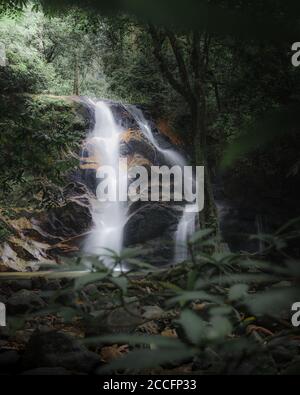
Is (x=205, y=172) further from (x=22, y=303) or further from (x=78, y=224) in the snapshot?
(x=78, y=224)

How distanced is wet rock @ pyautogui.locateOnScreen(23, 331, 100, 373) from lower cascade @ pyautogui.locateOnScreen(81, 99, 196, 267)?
25.6 ft

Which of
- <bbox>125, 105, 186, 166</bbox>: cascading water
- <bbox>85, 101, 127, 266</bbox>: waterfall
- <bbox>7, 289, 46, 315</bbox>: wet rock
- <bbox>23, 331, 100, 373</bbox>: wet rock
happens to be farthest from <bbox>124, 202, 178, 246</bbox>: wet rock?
<bbox>23, 331, 100, 373</bbox>: wet rock

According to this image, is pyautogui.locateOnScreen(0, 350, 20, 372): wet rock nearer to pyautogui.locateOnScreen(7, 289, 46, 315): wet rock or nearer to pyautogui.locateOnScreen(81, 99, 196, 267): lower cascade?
pyautogui.locateOnScreen(7, 289, 46, 315): wet rock

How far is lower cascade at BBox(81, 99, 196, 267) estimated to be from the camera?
39.1 ft

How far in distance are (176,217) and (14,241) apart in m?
4.75

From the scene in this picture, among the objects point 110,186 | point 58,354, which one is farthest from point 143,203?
point 58,354

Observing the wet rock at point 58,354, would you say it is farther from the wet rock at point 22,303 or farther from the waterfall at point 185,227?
the waterfall at point 185,227

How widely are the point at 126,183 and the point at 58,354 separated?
11.7 metres

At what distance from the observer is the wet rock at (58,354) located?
7.71 feet

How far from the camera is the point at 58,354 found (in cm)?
241

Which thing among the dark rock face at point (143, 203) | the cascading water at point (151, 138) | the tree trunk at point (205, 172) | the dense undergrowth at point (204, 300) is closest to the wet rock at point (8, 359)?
the dense undergrowth at point (204, 300)
